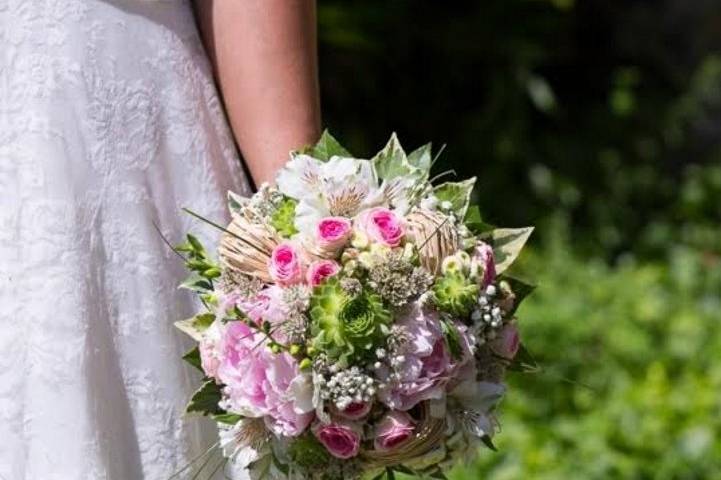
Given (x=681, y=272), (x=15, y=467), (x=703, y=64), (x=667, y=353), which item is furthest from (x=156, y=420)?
(x=703, y=64)

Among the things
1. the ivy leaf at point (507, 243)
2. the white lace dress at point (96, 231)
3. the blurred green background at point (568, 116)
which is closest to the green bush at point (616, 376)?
the blurred green background at point (568, 116)

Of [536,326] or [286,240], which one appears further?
[536,326]

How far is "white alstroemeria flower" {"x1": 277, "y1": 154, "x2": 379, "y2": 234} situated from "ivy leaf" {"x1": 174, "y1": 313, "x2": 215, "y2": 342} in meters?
0.14

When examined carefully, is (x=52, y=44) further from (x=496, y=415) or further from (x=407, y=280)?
(x=496, y=415)

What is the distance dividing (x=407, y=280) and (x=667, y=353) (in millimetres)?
2968

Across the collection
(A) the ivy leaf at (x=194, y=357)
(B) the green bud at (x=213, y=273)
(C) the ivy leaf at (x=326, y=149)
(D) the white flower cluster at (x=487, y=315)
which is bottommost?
(A) the ivy leaf at (x=194, y=357)

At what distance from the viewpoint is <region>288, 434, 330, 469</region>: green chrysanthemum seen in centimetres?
176

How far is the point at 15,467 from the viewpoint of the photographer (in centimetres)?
Result: 183

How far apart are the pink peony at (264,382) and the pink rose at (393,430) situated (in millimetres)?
73

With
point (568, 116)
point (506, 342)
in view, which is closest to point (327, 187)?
point (506, 342)

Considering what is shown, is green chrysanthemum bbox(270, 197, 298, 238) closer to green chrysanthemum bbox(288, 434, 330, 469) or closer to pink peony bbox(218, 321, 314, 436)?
pink peony bbox(218, 321, 314, 436)

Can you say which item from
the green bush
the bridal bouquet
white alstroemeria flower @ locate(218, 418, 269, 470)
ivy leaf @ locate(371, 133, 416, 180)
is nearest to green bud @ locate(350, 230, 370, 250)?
the bridal bouquet

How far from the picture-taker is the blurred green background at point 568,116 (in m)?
5.62

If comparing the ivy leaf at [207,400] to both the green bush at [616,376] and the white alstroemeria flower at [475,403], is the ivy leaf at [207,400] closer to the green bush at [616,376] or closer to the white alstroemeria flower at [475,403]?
the white alstroemeria flower at [475,403]
